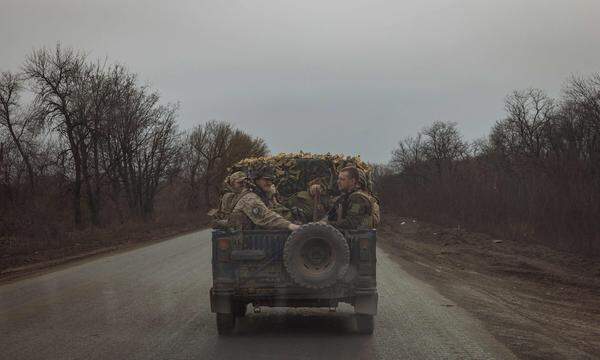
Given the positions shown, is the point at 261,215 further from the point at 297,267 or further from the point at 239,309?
the point at 239,309

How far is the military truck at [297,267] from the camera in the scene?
705cm

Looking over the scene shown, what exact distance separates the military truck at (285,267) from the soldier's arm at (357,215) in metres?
0.30

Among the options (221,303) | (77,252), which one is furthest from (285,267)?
(77,252)

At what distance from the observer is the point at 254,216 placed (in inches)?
291

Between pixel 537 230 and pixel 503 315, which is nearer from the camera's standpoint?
pixel 503 315

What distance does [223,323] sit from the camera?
738cm

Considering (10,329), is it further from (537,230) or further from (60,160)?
(60,160)

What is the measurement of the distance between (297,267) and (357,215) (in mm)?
1018

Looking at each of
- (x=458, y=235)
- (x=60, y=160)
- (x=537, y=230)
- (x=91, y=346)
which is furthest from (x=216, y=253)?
(x=60, y=160)

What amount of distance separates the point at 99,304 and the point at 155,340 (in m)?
3.07

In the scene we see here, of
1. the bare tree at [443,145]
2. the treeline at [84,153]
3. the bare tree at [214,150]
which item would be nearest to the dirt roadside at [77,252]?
the treeline at [84,153]

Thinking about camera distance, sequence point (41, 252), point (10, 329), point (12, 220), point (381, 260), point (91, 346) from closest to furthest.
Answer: point (91, 346), point (10, 329), point (381, 260), point (41, 252), point (12, 220)

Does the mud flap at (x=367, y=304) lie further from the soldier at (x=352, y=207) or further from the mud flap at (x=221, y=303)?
the mud flap at (x=221, y=303)

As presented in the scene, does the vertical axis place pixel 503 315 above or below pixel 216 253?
below
